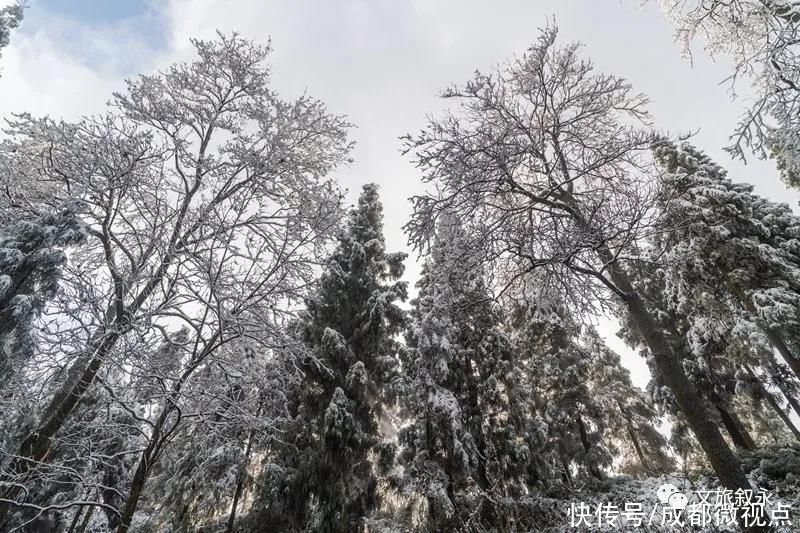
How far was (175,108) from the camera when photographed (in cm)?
718

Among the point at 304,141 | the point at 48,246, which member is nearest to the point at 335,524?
the point at 48,246

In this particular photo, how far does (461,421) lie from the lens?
10.9m

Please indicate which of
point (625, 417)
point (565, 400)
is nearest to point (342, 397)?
point (565, 400)

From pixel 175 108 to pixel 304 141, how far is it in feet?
8.36

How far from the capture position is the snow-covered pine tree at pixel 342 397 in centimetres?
918

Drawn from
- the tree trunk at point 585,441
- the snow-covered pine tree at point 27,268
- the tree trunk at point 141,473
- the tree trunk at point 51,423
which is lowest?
the tree trunk at point 141,473

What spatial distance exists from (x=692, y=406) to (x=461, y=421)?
697 cm

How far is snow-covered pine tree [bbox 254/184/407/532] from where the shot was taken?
30.1ft

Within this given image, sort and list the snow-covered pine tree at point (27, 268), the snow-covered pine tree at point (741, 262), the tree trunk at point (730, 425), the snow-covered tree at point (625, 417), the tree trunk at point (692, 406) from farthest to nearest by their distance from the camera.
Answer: the snow-covered tree at point (625, 417) < the tree trunk at point (730, 425) < the snow-covered pine tree at point (741, 262) < the snow-covered pine tree at point (27, 268) < the tree trunk at point (692, 406)

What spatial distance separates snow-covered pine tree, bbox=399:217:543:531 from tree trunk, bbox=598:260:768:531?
11.5 ft

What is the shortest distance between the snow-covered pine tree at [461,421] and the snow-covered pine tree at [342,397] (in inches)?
42.0

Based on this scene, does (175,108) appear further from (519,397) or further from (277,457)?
(519,397)

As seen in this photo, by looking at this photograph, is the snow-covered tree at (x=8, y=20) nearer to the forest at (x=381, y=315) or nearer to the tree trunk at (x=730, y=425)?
the forest at (x=381, y=315)

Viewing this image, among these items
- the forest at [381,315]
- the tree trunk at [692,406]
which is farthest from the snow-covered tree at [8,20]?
the tree trunk at [692,406]
